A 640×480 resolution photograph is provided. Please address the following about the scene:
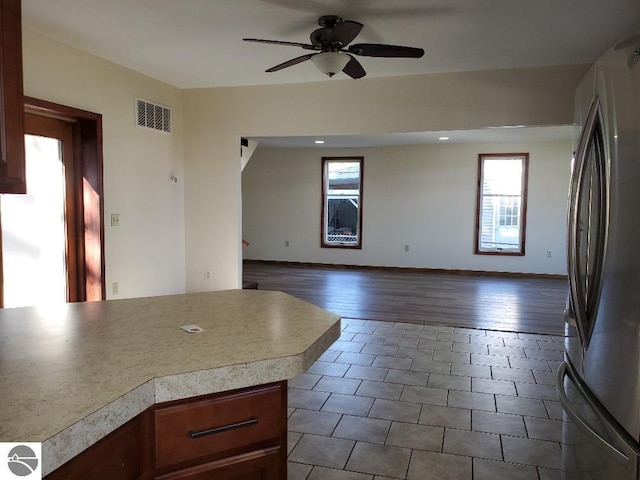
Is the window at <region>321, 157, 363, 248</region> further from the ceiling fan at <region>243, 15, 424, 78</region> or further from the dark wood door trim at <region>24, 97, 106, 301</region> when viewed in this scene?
the ceiling fan at <region>243, 15, 424, 78</region>

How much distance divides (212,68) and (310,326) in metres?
3.75

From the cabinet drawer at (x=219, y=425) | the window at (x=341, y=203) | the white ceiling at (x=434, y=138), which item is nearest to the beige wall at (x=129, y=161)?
the white ceiling at (x=434, y=138)

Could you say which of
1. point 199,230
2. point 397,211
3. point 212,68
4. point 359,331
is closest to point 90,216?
point 199,230

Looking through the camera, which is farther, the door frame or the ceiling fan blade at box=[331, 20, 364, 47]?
the door frame

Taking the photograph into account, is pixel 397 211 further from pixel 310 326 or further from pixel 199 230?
pixel 310 326

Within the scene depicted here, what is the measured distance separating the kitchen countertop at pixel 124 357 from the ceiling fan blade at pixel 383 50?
194cm

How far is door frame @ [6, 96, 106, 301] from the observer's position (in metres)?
4.30

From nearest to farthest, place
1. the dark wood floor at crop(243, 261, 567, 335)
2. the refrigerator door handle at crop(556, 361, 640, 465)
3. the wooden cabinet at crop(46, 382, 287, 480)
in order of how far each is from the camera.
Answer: the wooden cabinet at crop(46, 382, 287, 480) → the refrigerator door handle at crop(556, 361, 640, 465) → the dark wood floor at crop(243, 261, 567, 335)

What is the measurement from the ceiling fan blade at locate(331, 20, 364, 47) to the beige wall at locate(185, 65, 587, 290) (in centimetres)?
179

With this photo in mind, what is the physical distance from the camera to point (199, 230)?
5609 millimetres

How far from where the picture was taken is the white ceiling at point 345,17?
3.13 meters

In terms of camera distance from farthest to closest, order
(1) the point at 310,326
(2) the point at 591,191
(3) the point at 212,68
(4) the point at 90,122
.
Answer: (3) the point at 212,68 < (4) the point at 90,122 < (2) the point at 591,191 < (1) the point at 310,326

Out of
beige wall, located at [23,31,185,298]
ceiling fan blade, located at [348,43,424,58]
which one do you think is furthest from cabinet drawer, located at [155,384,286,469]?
beige wall, located at [23,31,185,298]

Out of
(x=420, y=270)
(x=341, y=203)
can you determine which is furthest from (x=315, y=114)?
(x=420, y=270)
